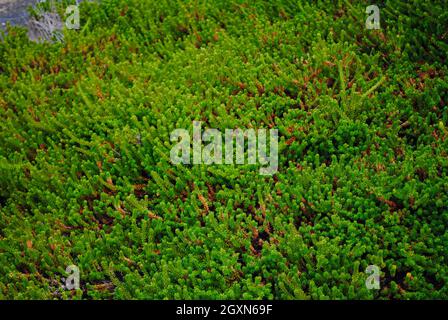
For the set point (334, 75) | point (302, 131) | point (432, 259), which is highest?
point (334, 75)

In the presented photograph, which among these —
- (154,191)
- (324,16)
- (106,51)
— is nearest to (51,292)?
(154,191)

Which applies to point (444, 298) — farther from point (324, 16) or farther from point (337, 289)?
point (324, 16)

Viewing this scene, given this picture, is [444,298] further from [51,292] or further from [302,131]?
[51,292]

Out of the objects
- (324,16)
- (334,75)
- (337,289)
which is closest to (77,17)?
(324,16)

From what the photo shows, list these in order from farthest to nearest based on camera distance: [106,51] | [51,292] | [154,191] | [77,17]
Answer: [77,17] < [106,51] < [154,191] < [51,292]

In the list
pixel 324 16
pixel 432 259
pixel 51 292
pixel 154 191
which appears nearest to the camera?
pixel 432 259
